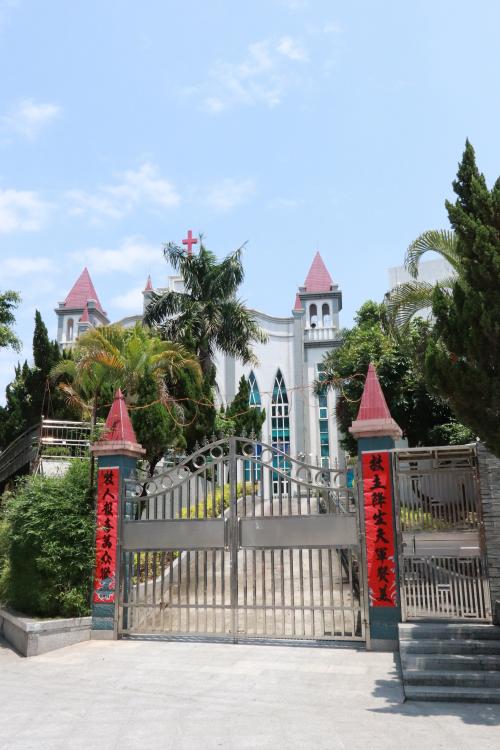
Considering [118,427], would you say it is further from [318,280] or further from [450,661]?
[318,280]

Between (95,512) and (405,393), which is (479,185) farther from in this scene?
(405,393)

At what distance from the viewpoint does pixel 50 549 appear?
8.60m

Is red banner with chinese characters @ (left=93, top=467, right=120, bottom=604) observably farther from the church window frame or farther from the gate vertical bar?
the church window frame

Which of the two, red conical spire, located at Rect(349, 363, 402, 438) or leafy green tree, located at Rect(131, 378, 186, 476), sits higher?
leafy green tree, located at Rect(131, 378, 186, 476)

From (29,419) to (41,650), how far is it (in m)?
12.0

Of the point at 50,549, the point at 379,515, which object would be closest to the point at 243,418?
the point at 50,549

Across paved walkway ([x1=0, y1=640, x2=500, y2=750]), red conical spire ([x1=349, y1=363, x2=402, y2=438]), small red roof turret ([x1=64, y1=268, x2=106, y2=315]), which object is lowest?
paved walkway ([x1=0, y1=640, x2=500, y2=750])

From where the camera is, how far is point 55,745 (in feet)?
14.7

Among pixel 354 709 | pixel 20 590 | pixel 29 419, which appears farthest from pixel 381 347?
pixel 354 709

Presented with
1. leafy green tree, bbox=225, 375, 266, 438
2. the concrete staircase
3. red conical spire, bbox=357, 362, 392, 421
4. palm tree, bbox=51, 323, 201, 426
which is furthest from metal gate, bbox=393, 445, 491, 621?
leafy green tree, bbox=225, 375, 266, 438

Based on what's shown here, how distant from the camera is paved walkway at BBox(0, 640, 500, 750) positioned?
460cm

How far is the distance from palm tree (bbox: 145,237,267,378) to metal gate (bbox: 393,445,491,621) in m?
12.7

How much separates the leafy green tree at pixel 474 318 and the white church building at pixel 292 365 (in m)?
21.8

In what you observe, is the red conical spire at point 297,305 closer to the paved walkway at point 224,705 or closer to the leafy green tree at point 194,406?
the leafy green tree at point 194,406
